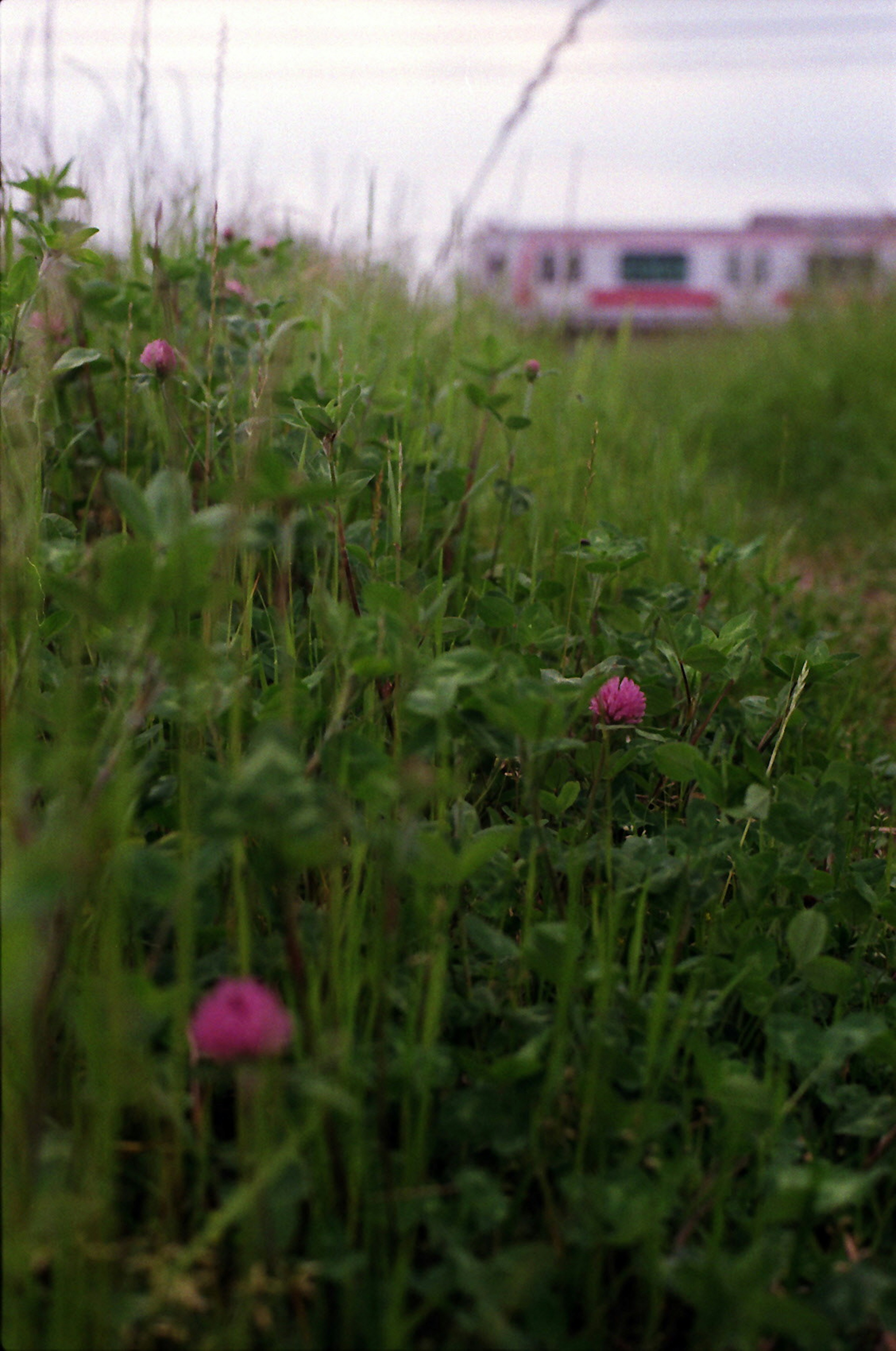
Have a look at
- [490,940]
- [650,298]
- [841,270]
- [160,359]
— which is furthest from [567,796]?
[650,298]

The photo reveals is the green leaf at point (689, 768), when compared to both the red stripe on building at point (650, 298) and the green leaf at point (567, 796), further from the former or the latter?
the red stripe on building at point (650, 298)

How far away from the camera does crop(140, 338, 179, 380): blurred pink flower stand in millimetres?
1351

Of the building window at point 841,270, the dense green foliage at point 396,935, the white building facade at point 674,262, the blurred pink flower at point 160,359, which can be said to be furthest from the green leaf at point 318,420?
the white building facade at point 674,262

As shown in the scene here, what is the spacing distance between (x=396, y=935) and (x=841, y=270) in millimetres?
7420

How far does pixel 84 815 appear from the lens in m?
0.69

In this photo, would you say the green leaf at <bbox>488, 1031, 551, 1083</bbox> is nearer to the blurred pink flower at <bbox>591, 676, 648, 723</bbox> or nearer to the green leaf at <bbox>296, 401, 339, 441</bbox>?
the blurred pink flower at <bbox>591, 676, 648, 723</bbox>

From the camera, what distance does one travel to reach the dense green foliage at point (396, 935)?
72 centimetres

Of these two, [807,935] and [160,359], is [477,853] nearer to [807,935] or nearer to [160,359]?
[807,935]

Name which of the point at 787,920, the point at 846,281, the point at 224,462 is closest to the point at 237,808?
the point at 787,920

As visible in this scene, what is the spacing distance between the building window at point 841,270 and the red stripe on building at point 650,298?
521 inches

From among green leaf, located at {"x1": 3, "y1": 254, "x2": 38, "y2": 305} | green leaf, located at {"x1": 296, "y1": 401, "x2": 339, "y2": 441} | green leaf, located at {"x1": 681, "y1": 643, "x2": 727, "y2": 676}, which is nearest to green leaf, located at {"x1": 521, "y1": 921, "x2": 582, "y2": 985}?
green leaf, located at {"x1": 681, "y1": 643, "x2": 727, "y2": 676}

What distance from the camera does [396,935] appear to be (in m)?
0.95

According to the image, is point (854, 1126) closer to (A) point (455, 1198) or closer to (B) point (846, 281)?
(A) point (455, 1198)

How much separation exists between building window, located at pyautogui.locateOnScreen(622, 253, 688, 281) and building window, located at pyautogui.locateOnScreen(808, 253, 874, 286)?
45.8 feet
